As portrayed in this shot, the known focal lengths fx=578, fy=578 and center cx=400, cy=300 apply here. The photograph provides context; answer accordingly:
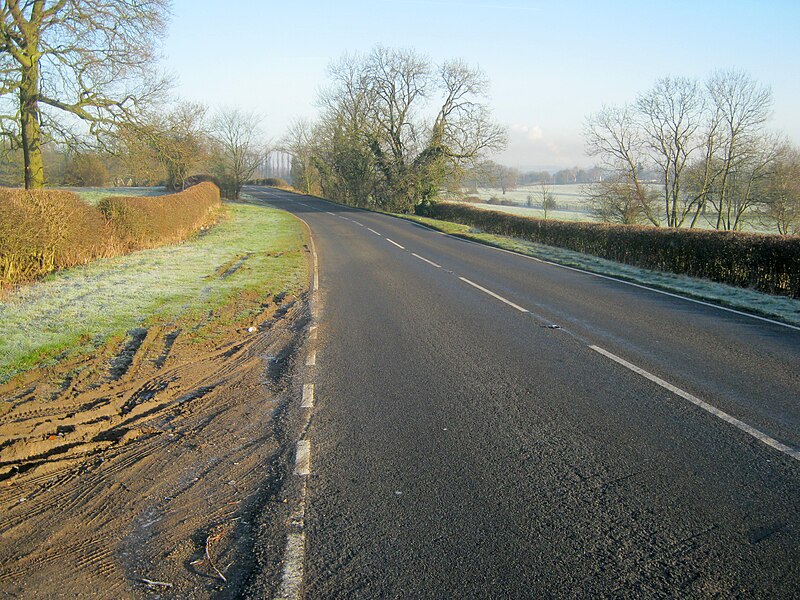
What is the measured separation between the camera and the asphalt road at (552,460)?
309 cm

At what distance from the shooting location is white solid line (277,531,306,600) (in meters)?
2.92

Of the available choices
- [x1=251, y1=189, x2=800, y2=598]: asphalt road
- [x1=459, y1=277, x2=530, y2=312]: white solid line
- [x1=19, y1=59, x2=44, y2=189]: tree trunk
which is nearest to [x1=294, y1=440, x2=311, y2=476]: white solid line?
[x1=251, y1=189, x2=800, y2=598]: asphalt road

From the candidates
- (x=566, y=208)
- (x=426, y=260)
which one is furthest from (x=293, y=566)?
(x=566, y=208)

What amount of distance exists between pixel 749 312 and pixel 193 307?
10011 millimetres

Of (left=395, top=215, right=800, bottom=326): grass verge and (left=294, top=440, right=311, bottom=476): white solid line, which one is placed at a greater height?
(left=395, top=215, right=800, bottom=326): grass verge

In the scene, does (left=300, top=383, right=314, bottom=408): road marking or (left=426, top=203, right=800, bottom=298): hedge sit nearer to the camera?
(left=300, top=383, right=314, bottom=408): road marking

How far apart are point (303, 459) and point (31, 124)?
81.7 ft

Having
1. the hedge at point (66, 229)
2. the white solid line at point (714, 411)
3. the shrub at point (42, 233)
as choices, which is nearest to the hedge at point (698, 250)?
the white solid line at point (714, 411)

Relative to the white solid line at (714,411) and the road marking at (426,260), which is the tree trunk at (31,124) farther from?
the white solid line at (714,411)

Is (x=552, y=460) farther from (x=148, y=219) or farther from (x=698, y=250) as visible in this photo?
(x=148, y=219)

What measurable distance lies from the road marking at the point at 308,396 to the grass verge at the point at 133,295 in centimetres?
307

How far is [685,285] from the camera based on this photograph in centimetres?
1420

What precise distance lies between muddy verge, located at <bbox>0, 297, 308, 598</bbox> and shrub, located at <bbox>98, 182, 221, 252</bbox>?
11610 mm

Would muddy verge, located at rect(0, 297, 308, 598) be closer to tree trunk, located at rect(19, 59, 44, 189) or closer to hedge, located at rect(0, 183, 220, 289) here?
hedge, located at rect(0, 183, 220, 289)
